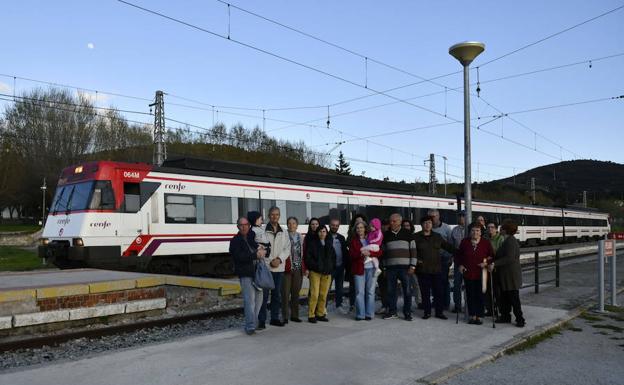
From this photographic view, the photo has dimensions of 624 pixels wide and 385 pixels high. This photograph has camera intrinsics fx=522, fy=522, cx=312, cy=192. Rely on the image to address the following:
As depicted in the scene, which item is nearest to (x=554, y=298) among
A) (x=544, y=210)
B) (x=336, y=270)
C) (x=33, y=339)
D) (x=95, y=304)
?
(x=336, y=270)

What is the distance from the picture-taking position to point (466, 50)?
9289 millimetres

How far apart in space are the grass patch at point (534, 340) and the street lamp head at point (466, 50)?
190 inches

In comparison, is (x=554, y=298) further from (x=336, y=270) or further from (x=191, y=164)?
(x=191, y=164)

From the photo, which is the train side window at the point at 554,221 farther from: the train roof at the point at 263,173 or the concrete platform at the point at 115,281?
the concrete platform at the point at 115,281

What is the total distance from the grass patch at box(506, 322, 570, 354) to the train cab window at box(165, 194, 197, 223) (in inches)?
370

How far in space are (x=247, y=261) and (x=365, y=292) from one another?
2278mm

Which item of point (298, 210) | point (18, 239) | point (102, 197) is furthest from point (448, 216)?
point (18, 239)

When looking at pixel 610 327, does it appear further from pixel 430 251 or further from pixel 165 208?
pixel 165 208

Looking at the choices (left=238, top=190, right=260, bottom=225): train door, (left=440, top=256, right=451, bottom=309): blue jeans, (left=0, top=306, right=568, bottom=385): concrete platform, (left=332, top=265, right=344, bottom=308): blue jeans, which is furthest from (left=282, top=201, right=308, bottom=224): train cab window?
(left=0, top=306, right=568, bottom=385): concrete platform

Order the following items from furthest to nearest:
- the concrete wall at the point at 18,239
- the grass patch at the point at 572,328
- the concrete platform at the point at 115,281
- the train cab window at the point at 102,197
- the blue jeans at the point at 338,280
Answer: the concrete wall at the point at 18,239 → the train cab window at the point at 102,197 → the blue jeans at the point at 338,280 → the concrete platform at the point at 115,281 → the grass patch at the point at 572,328

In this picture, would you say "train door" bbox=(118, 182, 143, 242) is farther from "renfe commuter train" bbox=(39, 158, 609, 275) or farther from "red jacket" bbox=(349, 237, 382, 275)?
"red jacket" bbox=(349, 237, 382, 275)

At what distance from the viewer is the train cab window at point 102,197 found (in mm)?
12508

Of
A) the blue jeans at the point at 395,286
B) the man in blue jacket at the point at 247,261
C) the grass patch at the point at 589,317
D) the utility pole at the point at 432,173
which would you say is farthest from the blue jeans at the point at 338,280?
the utility pole at the point at 432,173

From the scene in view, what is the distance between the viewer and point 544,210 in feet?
122
